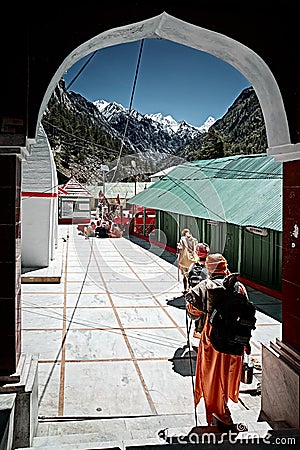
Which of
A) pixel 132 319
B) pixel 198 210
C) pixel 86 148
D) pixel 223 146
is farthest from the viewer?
pixel 86 148

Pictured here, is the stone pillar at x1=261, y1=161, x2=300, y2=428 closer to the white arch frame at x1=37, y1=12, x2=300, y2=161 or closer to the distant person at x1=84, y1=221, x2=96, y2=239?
the white arch frame at x1=37, y1=12, x2=300, y2=161

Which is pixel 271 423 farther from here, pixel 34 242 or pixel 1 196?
pixel 34 242

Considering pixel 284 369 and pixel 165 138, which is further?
pixel 165 138

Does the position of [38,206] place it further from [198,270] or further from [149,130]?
[149,130]

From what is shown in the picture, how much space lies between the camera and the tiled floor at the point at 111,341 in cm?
489

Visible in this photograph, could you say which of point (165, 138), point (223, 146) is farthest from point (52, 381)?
point (165, 138)

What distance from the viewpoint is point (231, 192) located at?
12961 mm

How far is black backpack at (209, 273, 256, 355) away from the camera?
3.76 metres

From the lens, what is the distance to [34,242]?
12492 millimetres

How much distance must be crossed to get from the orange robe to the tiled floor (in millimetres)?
A: 577

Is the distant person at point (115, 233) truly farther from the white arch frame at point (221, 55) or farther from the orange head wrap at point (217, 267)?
the white arch frame at point (221, 55)

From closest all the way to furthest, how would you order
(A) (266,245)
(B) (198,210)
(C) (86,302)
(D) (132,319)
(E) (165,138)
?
(D) (132,319) → (C) (86,302) → (A) (266,245) → (B) (198,210) → (E) (165,138)

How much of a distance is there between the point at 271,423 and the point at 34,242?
9710 mm

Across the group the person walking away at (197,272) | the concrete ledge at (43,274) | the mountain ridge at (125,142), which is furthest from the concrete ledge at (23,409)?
the mountain ridge at (125,142)
